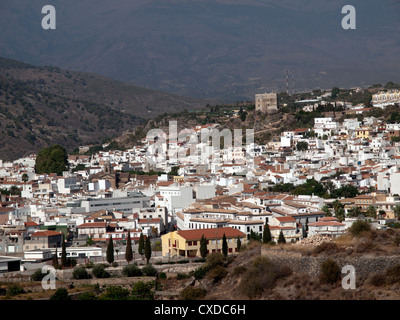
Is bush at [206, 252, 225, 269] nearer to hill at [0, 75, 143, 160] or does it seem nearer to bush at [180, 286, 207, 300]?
bush at [180, 286, 207, 300]

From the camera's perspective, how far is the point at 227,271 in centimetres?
2342

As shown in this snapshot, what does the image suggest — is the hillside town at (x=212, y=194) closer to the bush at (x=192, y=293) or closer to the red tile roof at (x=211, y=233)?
the red tile roof at (x=211, y=233)

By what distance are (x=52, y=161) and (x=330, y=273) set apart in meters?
37.8

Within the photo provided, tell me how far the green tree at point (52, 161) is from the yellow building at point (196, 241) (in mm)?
27082

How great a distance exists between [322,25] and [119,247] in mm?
169946

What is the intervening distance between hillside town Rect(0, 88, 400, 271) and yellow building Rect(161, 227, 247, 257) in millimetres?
33

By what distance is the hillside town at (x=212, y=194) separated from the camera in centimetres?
2905

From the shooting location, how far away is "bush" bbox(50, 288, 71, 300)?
876 inches

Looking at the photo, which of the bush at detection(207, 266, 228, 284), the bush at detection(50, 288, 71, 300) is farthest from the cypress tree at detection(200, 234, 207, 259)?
the bush at detection(50, 288, 71, 300)

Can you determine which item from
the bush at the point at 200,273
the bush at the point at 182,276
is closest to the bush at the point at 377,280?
the bush at the point at 200,273

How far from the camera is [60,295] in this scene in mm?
22609

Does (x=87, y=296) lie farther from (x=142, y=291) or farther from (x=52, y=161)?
(x=52, y=161)
